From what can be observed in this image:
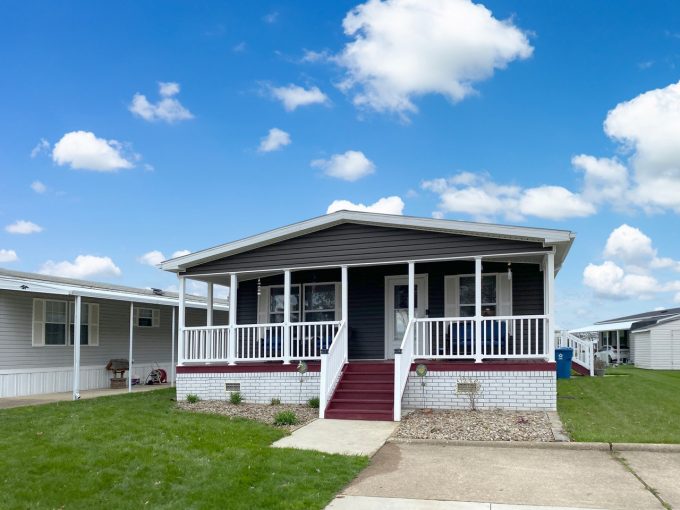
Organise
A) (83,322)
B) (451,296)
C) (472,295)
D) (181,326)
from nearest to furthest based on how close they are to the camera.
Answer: (472,295), (451,296), (181,326), (83,322)

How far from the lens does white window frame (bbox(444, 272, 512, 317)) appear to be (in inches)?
560

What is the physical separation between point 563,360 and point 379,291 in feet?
21.0

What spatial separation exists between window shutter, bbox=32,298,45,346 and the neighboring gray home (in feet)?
15.6

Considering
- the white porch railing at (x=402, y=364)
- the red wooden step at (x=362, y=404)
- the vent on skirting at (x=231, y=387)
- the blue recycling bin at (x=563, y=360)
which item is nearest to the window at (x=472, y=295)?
the white porch railing at (x=402, y=364)

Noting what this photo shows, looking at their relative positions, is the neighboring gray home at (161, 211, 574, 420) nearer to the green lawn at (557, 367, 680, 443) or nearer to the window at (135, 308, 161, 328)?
the green lawn at (557, 367, 680, 443)

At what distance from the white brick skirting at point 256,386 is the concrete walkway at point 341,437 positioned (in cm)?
229

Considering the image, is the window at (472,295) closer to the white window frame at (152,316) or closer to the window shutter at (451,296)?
the window shutter at (451,296)

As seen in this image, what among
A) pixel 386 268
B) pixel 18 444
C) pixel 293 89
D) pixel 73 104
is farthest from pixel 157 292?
pixel 18 444

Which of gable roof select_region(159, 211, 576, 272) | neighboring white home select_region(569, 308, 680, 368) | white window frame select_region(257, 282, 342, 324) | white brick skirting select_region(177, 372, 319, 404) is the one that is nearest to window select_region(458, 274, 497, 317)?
gable roof select_region(159, 211, 576, 272)

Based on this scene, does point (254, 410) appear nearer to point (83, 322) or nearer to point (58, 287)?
point (58, 287)

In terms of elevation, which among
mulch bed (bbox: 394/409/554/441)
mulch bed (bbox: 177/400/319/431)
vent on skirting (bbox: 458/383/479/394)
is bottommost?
mulch bed (bbox: 177/400/319/431)

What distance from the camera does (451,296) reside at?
48.1 ft

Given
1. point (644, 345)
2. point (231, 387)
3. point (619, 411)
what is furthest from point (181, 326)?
point (644, 345)

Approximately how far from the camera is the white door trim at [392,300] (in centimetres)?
1488
